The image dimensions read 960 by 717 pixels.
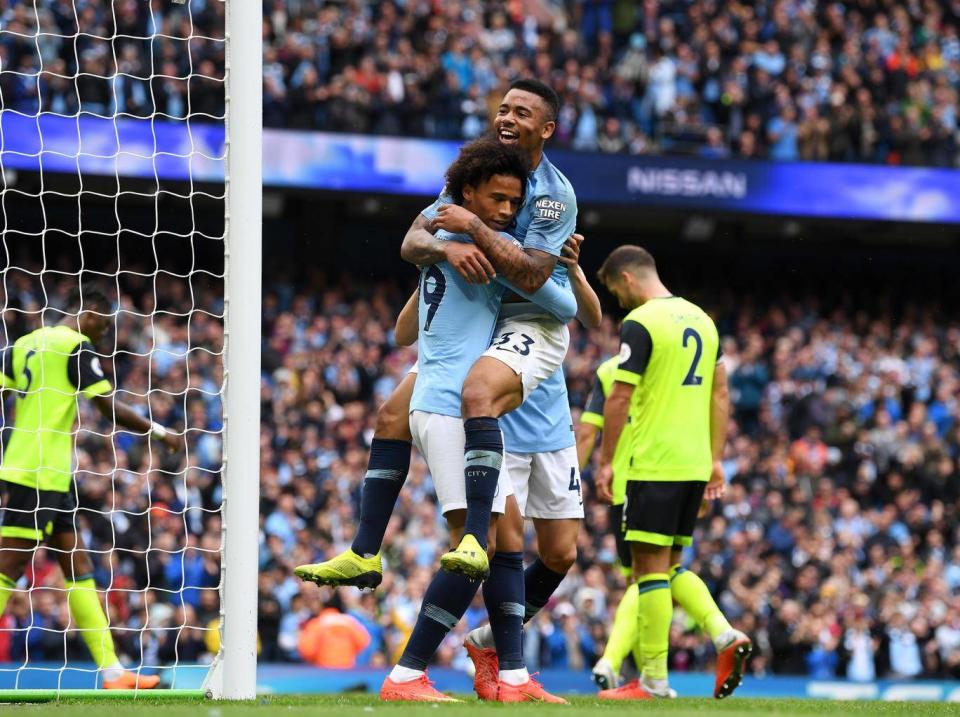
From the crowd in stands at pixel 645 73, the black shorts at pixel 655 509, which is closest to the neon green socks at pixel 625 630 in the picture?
the black shorts at pixel 655 509

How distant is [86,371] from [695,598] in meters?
3.42

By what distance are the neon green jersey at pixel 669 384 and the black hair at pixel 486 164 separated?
5.48 feet

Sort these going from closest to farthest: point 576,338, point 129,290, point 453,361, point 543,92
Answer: point 453,361, point 543,92, point 129,290, point 576,338

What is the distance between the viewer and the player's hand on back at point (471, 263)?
205 inches

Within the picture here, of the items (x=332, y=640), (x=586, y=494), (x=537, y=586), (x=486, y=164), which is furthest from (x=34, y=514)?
(x=586, y=494)

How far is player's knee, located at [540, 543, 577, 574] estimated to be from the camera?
626cm

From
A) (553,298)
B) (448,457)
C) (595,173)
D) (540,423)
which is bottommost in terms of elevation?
(448,457)

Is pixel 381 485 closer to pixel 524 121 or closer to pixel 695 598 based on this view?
pixel 524 121

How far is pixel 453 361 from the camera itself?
534 cm

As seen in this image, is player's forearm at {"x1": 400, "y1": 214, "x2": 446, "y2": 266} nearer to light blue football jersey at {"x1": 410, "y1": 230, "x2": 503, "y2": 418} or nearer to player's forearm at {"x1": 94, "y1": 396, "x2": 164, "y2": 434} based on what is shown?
light blue football jersey at {"x1": 410, "y1": 230, "x2": 503, "y2": 418}

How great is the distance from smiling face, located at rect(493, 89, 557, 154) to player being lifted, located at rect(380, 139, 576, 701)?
10.0 inches

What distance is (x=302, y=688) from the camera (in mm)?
10969

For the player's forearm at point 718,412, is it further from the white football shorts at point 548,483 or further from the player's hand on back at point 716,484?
the white football shorts at point 548,483

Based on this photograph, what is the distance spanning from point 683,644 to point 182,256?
1022 centimetres
